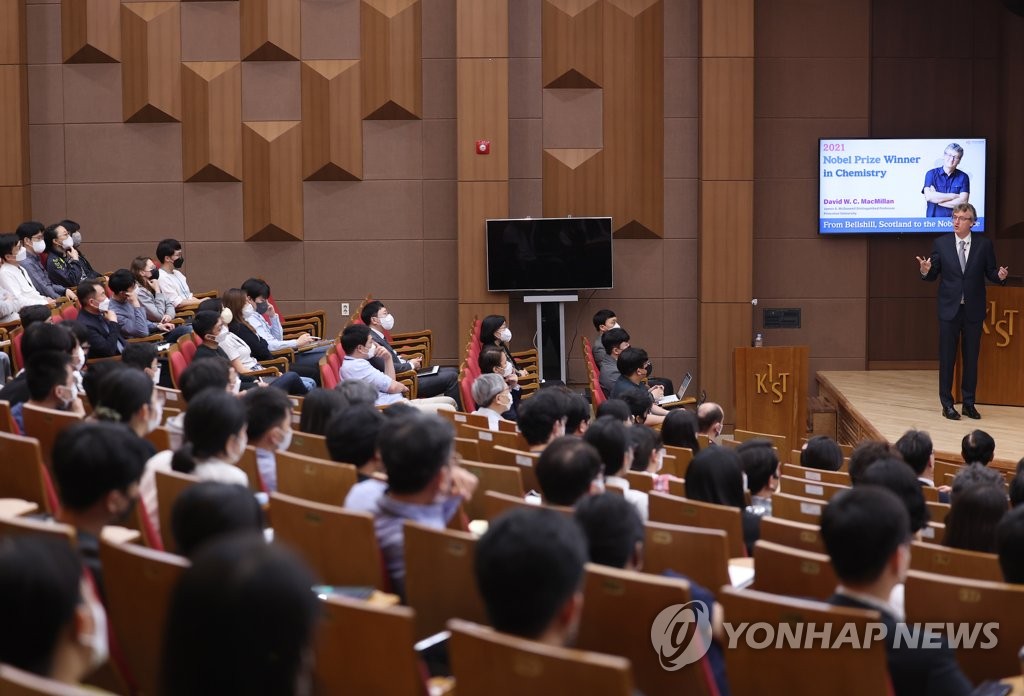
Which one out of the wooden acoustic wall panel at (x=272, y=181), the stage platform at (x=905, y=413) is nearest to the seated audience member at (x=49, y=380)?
the stage platform at (x=905, y=413)

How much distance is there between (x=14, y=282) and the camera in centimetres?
791

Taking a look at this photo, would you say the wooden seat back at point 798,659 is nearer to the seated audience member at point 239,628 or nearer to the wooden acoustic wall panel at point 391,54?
the seated audience member at point 239,628

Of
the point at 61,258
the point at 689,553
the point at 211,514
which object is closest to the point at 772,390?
the point at 61,258

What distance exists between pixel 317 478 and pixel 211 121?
25.1 feet

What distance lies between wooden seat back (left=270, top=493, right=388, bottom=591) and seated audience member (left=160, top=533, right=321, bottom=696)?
52.7 inches

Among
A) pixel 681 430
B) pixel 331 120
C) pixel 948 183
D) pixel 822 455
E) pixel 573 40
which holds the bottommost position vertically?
pixel 822 455

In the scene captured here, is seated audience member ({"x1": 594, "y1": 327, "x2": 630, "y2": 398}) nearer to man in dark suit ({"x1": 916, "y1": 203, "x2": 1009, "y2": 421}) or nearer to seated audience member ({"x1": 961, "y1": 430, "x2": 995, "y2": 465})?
man in dark suit ({"x1": 916, "y1": 203, "x2": 1009, "y2": 421})

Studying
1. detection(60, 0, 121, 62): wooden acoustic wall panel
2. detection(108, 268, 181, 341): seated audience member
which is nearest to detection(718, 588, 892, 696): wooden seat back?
detection(108, 268, 181, 341): seated audience member

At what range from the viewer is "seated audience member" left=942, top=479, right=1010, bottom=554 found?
353 centimetres

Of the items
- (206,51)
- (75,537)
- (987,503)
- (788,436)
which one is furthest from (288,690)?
(206,51)

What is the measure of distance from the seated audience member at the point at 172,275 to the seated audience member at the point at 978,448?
576 centimetres

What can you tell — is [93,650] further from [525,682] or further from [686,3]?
[686,3]

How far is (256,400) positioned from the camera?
420 cm

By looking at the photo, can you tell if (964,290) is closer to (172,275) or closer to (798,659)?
(172,275)
